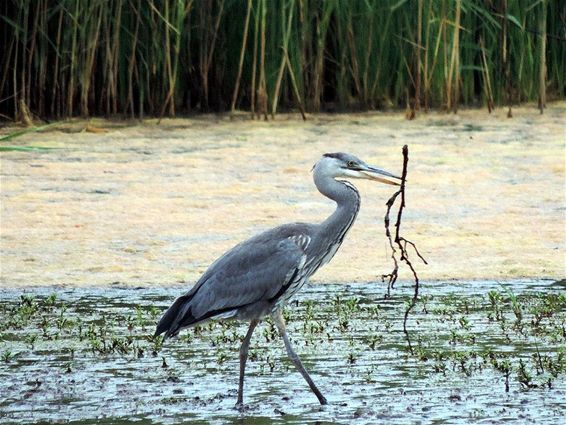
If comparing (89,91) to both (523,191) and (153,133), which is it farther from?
(523,191)

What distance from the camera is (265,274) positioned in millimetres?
5699

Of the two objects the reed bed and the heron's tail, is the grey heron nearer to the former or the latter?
the heron's tail

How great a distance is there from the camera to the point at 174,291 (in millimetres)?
7965

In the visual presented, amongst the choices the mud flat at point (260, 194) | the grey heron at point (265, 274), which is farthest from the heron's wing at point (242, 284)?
the mud flat at point (260, 194)

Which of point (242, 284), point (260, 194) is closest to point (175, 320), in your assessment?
point (242, 284)

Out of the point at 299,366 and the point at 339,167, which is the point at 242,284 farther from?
the point at 339,167

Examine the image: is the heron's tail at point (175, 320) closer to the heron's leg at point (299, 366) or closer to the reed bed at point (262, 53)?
the heron's leg at point (299, 366)

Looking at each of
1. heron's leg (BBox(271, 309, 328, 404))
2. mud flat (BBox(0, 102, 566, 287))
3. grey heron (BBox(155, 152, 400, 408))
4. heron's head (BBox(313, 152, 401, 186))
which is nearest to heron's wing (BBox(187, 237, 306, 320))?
grey heron (BBox(155, 152, 400, 408))

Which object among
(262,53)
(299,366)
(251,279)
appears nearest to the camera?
(299,366)

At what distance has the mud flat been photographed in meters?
8.46

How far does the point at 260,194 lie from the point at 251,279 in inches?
177

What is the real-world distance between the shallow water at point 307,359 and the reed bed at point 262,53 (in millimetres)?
5051

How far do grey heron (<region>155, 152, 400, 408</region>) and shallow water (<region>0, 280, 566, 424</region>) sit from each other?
0.92 feet

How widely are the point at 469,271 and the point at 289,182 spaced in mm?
2662
